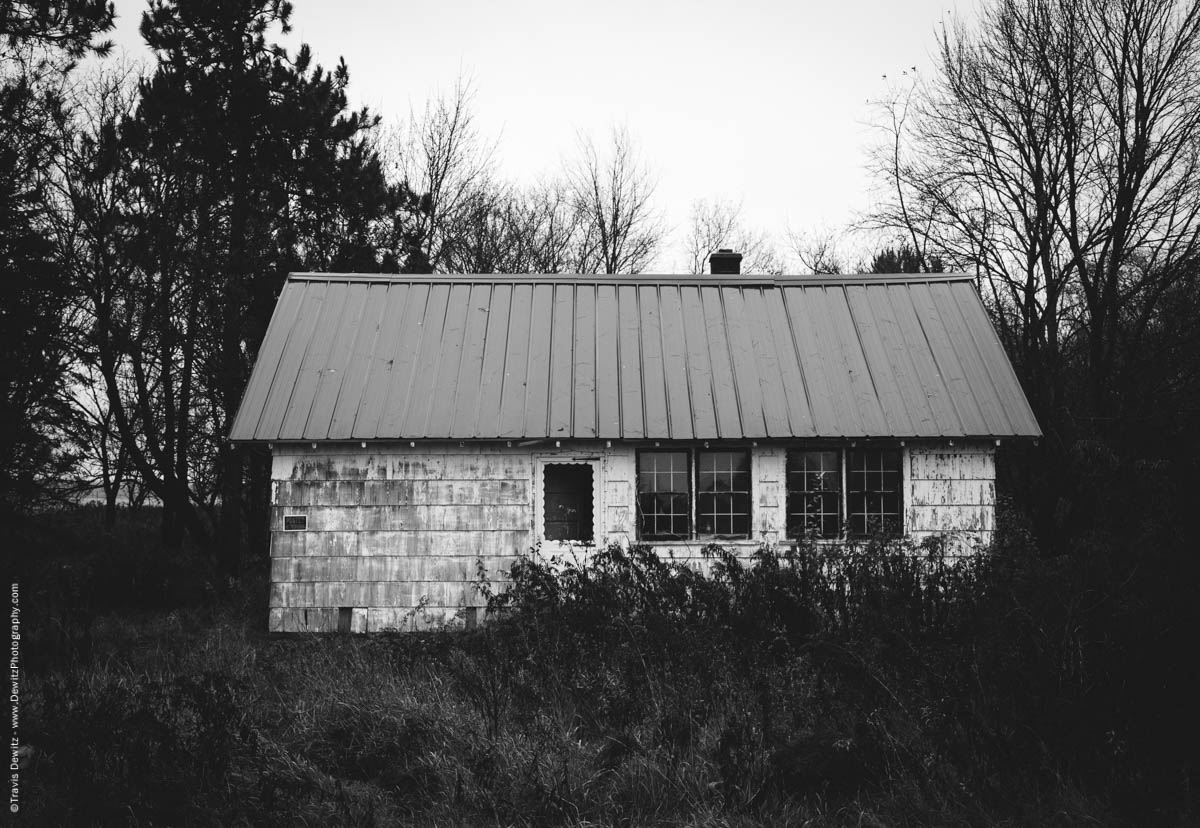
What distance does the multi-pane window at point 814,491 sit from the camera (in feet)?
39.2

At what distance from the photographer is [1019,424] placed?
11.7 metres

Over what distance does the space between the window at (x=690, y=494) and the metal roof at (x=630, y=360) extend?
Result: 0.59 m

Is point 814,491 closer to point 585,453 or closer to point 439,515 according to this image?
point 585,453

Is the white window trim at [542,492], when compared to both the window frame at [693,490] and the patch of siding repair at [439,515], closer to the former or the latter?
the patch of siding repair at [439,515]

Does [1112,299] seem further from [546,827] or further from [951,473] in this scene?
[546,827]

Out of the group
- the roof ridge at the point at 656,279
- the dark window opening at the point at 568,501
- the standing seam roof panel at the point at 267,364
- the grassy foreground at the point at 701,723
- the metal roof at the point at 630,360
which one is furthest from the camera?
the dark window opening at the point at 568,501

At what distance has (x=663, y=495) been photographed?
39.4 ft

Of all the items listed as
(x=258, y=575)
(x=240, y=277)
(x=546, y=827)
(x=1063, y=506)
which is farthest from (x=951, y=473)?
(x=240, y=277)

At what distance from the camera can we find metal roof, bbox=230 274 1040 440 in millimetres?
11773

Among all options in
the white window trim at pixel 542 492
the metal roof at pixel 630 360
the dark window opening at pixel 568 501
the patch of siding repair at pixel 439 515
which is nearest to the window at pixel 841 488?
the patch of siding repair at pixel 439 515

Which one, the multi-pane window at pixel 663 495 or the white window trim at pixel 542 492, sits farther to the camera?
the multi-pane window at pixel 663 495

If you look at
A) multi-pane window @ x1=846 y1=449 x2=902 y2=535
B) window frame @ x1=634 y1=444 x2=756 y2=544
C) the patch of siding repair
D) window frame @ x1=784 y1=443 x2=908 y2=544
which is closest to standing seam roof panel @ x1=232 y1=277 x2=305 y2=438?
the patch of siding repair

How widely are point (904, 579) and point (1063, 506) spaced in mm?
7788

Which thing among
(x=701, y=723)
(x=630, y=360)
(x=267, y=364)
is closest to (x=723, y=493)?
(x=630, y=360)
